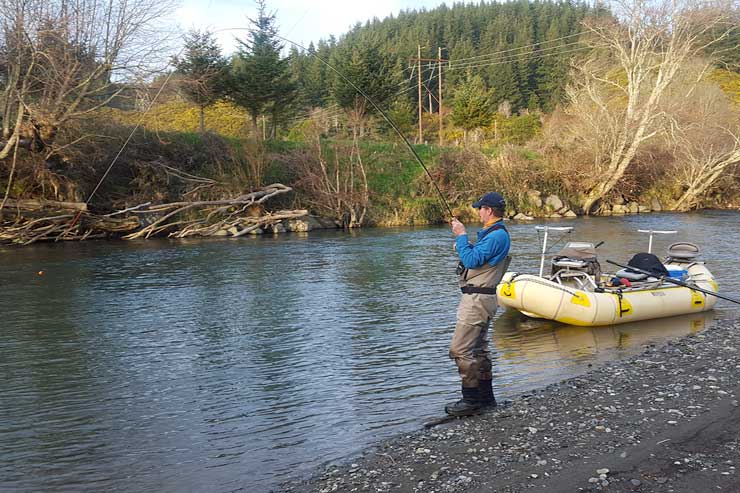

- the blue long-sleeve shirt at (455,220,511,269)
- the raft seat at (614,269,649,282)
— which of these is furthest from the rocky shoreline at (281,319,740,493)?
the raft seat at (614,269,649,282)

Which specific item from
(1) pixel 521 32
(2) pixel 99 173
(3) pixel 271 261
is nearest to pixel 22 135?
(2) pixel 99 173

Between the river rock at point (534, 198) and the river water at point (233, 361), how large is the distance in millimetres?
16389

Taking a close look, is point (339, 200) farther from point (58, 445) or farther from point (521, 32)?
point (521, 32)

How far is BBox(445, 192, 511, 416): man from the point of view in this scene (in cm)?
582

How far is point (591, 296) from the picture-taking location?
32.7ft

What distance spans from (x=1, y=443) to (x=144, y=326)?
479 centimetres

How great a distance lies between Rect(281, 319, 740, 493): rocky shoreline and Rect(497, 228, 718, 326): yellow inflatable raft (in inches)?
122

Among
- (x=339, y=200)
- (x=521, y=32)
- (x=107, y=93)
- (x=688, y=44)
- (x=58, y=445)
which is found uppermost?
(x=521, y=32)

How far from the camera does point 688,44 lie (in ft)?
99.5

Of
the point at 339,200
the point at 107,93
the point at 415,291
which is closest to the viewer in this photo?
the point at 415,291

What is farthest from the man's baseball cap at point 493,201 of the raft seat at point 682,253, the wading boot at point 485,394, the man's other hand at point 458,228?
the raft seat at point 682,253

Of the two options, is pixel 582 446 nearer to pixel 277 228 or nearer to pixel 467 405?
pixel 467 405

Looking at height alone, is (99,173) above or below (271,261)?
above

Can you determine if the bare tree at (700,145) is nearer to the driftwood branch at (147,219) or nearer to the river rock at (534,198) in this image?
the river rock at (534,198)
